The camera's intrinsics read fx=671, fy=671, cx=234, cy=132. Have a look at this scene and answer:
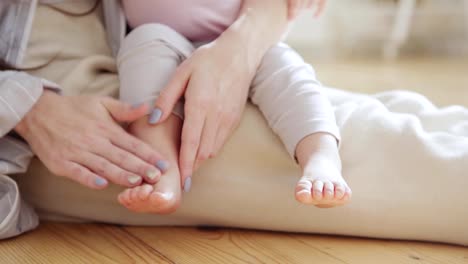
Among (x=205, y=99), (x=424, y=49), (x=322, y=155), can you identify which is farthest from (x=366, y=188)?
(x=424, y=49)

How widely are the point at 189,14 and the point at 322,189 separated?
0.36m

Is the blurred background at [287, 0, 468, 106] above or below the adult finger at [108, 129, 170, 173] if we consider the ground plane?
above

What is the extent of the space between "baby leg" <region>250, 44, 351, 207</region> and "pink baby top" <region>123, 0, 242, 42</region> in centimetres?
9

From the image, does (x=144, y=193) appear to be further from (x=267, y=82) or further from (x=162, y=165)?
(x=267, y=82)

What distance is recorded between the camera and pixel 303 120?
2.72 feet

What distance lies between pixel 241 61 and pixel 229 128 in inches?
3.6

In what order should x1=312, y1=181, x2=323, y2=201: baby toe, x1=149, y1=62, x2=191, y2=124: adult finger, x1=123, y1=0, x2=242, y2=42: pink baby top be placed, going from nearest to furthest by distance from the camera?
1. x1=312, y1=181, x2=323, y2=201: baby toe
2. x1=149, y1=62, x2=191, y2=124: adult finger
3. x1=123, y1=0, x2=242, y2=42: pink baby top

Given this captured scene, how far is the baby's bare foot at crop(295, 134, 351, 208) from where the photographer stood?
72cm

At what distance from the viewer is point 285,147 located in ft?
2.81

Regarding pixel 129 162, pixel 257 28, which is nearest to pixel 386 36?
pixel 257 28

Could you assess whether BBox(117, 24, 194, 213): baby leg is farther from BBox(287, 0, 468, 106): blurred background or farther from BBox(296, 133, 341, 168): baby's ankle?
BBox(287, 0, 468, 106): blurred background

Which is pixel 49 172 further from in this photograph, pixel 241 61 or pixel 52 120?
pixel 241 61

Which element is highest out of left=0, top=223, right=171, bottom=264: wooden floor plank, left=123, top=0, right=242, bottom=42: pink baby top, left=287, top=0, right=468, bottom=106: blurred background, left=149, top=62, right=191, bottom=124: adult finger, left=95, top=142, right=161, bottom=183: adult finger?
left=287, top=0, right=468, bottom=106: blurred background

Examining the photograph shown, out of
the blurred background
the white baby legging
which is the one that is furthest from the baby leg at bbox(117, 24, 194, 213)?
the blurred background
